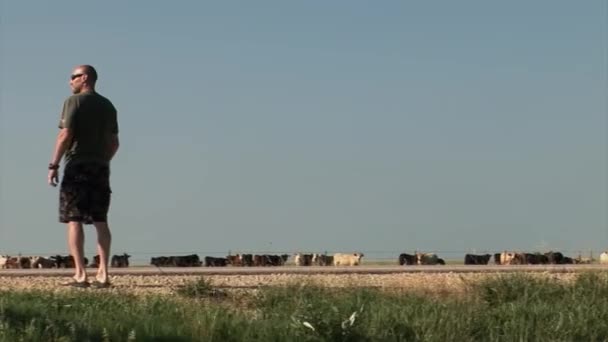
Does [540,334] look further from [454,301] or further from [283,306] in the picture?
[283,306]

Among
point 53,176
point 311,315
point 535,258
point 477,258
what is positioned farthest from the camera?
point 477,258

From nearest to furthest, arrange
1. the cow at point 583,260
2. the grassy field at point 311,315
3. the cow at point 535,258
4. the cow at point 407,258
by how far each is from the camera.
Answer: the grassy field at point 311,315 → the cow at point 583,260 → the cow at point 535,258 → the cow at point 407,258

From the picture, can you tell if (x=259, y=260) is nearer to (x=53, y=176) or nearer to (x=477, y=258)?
(x=477, y=258)

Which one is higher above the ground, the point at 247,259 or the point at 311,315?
the point at 247,259

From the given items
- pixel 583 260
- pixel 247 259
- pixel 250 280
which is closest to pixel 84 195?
pixel 250 280

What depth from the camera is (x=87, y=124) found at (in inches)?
373

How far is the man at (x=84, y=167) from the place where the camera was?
30.8ft

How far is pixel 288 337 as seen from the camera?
23.7 ft

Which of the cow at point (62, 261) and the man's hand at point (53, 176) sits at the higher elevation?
the man's hand at point (53, 176)

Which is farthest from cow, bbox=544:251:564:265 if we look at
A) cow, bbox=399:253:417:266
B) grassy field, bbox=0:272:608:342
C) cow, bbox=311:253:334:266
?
grassy field, bbox=0:272:608:342

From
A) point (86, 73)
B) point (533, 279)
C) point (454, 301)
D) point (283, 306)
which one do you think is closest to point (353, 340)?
point (283, 306)

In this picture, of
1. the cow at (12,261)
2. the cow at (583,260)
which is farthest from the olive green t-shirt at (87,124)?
the cow at (12,261)

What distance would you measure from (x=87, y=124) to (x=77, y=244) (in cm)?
111

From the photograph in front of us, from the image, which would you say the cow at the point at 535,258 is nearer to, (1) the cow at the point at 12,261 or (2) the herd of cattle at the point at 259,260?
(2) the herd of cattle at the point at 259,260
